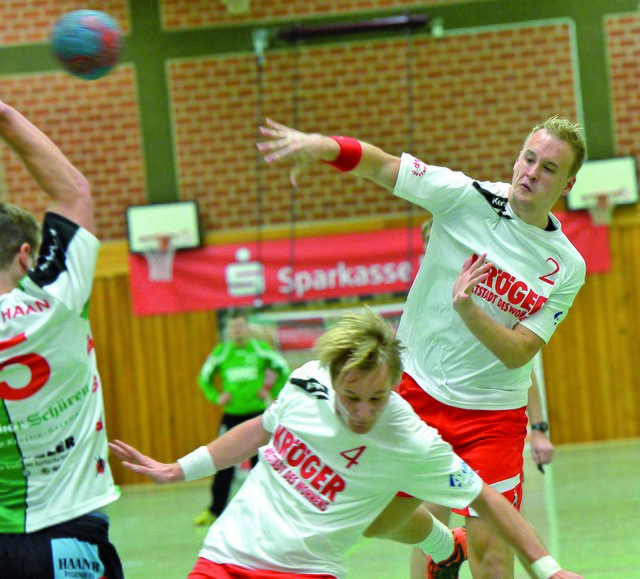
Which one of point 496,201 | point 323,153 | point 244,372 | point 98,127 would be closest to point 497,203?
point 496,201

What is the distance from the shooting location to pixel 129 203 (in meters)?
10.9

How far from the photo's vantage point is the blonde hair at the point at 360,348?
2666mm

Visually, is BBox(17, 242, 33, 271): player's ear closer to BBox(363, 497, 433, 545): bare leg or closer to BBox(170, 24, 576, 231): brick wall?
BBox(363, 497, 433, 545): bare leg

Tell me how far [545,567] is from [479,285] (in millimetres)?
1254

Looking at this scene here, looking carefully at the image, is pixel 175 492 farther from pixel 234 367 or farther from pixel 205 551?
A: pixel 205 551

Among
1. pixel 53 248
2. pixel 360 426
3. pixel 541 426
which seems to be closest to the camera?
pixel 53 248

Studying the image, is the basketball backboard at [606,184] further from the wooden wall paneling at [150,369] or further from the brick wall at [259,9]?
the wooden wall paneling at [150,369]

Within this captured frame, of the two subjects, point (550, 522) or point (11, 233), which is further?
point (550, 522)

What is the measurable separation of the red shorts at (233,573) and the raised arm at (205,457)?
267mm

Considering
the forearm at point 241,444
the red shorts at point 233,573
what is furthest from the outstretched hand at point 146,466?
the red shorts at point 233,573

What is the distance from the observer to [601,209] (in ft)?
33.6

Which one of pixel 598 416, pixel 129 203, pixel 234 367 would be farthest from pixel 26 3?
pixel 598 416

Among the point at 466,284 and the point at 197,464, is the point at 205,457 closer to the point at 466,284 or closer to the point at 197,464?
the point at 197,464

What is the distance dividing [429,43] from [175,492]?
549 cm
